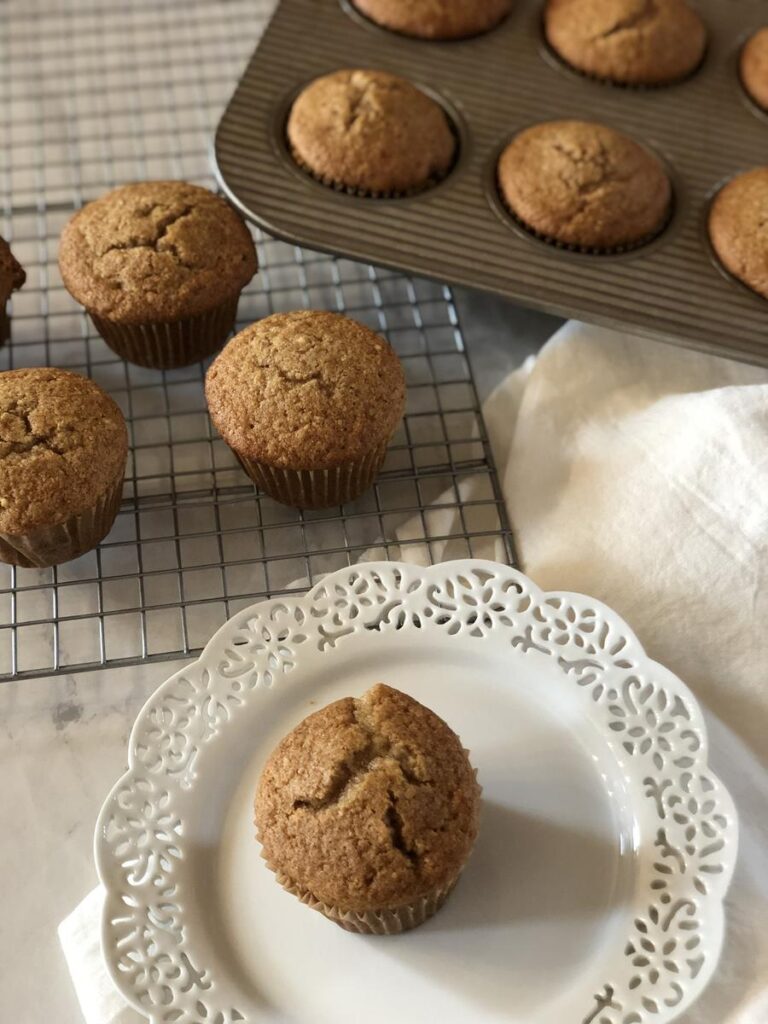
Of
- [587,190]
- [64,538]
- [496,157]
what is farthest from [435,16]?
[64,538]

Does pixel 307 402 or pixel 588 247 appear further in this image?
pixel 588 247

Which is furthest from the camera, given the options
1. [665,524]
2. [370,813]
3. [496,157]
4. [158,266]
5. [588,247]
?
[496,157]

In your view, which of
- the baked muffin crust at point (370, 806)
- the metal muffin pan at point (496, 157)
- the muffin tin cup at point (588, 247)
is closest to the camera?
the baked muffin crust at point (370, 806)

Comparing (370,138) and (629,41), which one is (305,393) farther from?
(629,41)

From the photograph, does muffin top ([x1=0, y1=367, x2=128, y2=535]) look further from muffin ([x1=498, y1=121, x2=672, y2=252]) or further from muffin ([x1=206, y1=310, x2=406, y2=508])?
muffin ([x1=498, y1=121, x2=672, y2=252])

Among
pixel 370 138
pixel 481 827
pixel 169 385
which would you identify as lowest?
pixel 481 827

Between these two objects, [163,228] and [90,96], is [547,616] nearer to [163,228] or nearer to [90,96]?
[163,228]

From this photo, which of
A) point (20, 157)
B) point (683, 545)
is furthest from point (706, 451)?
point (20, 157)

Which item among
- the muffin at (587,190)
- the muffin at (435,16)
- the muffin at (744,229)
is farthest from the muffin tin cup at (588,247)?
the muffin at (435,16)

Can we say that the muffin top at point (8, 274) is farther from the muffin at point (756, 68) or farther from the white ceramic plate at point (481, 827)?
the muffin at point (756, 68)
